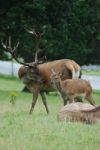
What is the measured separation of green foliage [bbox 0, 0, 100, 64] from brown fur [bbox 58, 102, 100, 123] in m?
17.6

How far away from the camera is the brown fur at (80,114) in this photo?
12.7 meters

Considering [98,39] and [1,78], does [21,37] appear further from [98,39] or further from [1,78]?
[1,78]

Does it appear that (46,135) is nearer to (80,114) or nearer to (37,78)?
(80,114)

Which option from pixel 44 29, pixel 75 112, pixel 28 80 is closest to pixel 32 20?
pixel 44 29

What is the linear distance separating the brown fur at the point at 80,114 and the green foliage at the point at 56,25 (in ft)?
57.7

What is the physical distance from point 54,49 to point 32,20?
1.97m

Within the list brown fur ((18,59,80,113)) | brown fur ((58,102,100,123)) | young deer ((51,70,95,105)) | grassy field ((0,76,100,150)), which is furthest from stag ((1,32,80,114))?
brown fur ((58,102,100,123))

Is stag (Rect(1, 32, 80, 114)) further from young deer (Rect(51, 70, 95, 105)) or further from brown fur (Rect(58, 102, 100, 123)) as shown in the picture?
brown fur (Rect(58, 102, 100, 123))

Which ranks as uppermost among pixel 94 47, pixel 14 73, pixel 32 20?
pixel 32 20

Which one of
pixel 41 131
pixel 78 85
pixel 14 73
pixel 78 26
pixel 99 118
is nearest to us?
pixel 41 131

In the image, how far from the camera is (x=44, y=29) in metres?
31.6

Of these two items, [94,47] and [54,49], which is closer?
[54,49]

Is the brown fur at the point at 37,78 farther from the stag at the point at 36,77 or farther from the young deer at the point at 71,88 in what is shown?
the young deer at the point at 71,88

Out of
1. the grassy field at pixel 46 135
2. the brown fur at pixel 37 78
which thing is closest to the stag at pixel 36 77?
the brown fur at pixel 37 78
